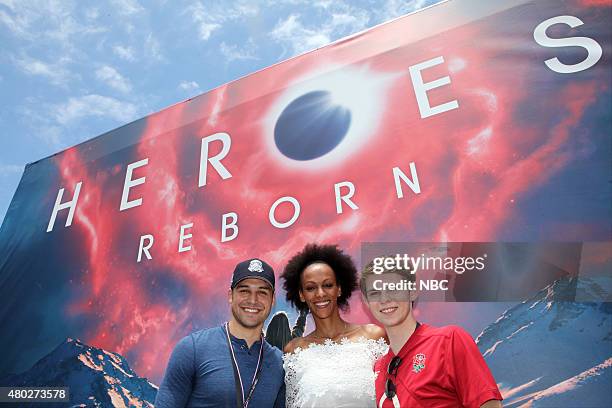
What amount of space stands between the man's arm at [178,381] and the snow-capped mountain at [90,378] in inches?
87.7

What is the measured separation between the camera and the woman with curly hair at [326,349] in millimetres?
1593

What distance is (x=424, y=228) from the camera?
2.82 m

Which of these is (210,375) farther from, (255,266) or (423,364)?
(423,364)

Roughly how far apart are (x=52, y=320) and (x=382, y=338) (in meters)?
3.55

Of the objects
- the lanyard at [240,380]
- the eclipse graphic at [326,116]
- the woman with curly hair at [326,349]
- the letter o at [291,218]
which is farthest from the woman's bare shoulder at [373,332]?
the eclipse graphic at [326,116]

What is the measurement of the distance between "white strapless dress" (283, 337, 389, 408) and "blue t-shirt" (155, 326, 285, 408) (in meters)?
0.12

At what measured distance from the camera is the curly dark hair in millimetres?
2020

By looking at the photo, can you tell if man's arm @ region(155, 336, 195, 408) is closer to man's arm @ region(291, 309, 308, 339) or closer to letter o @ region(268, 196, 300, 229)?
man's arm @ region(291, 309, 308, 339)

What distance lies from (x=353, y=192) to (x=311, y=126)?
0.71 m

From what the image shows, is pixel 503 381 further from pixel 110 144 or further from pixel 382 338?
pixel 110 144

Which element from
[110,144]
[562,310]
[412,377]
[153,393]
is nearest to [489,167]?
[562,310]

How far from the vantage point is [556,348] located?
2.33m

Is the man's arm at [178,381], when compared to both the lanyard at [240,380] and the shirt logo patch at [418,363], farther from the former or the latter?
the shirt logo patch at [418,363]

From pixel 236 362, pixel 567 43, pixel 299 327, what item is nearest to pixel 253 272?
pixel 236 362
